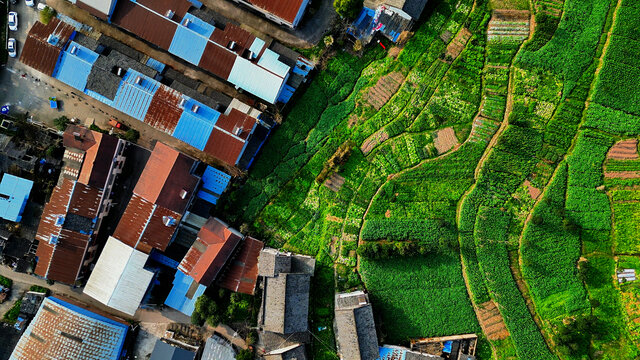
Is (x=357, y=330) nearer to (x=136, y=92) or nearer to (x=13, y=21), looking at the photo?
(x=136, y=92)

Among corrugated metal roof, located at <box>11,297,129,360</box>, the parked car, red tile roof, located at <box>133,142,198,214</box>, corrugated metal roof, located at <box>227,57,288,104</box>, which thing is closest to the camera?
red tile roof, located at <box>133,142,198,214</box>

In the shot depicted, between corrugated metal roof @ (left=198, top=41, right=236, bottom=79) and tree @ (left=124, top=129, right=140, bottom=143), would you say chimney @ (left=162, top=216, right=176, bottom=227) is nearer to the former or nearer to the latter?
tree @ (left=124, top=129, right=140, bottom=143)

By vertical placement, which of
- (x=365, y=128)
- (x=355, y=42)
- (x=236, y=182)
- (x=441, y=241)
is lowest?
(x=441, y=241)

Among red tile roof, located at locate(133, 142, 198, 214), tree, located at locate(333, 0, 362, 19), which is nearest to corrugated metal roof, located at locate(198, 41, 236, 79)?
red tile roof, located at locate(133, 142, 198, 214)

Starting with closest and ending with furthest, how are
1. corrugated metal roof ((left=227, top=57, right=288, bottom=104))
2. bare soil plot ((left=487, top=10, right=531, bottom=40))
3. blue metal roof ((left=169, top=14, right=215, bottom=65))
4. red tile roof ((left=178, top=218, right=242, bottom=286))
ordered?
1. red tile roof ((left=178, top=218, right=242, bottom=286))
2. corrugated metal roof ((left=227, top=57, right=288, bottom=104))
3. blue metal roof ((left=169, top=14, right=215, bottom=65))
4. bare soil plot ((left=487, top=10, right=531, bottom=40))

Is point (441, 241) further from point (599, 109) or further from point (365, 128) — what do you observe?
point (599, 109)

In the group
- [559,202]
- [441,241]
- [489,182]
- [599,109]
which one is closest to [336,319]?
[441,241]

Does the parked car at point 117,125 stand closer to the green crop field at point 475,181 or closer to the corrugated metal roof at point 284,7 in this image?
the green crop field at point 475,181
